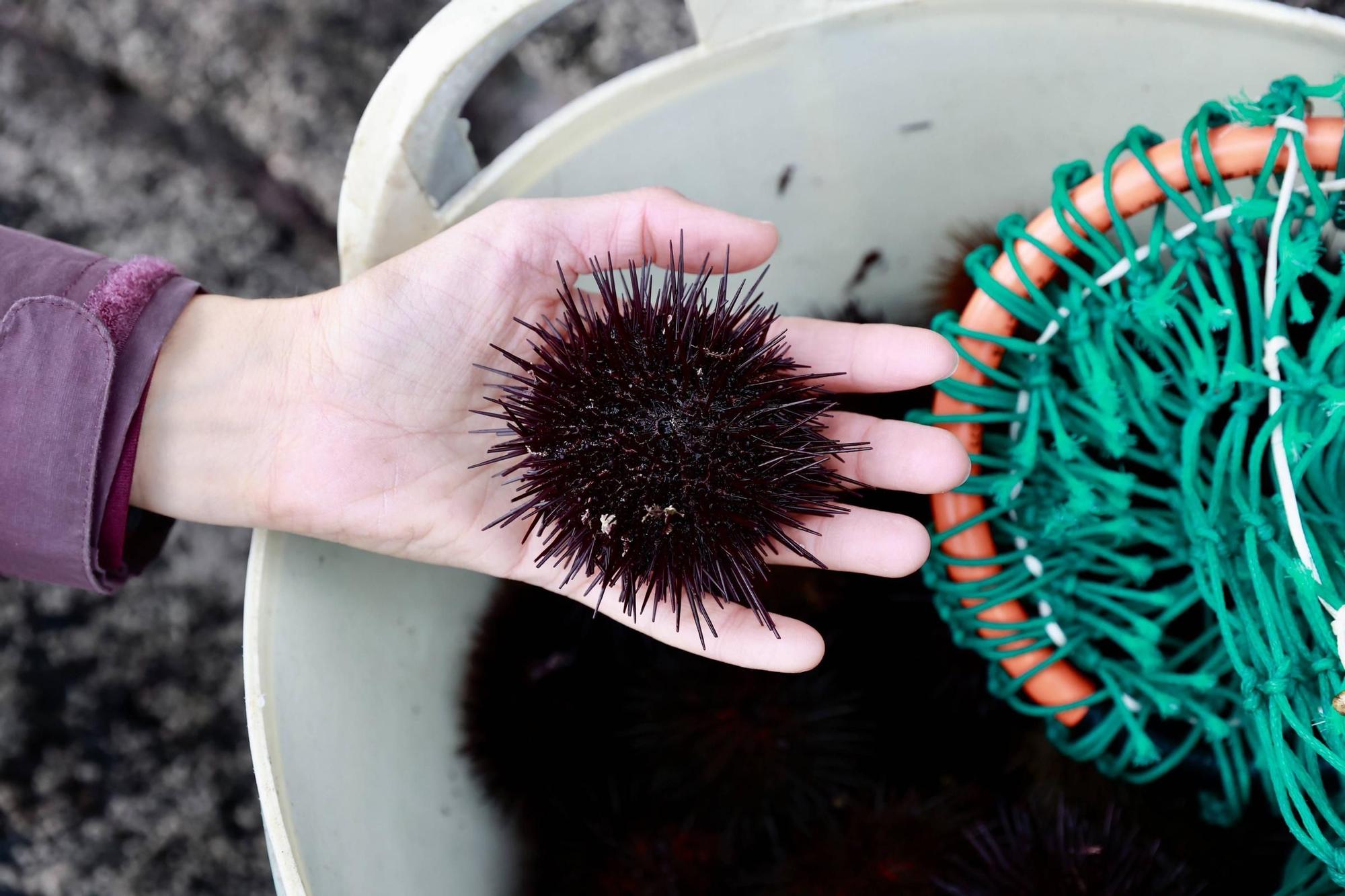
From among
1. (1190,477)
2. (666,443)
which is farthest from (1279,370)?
(666,443)

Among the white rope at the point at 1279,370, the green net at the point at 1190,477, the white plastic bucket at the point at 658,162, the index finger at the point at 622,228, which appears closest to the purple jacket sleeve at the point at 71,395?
the white plastic bucket at the point at 658,162

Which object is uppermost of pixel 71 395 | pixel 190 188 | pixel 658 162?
pixel 658 162

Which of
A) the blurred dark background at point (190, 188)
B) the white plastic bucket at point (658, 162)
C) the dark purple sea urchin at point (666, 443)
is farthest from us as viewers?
the blurred dark background at point (190, 188)

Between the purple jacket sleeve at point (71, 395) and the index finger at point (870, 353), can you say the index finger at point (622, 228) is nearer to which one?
the index finger at point (870, 353)

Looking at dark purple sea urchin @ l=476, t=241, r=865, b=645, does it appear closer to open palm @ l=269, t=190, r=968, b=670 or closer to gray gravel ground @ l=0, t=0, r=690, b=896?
open palm @ l=269, t=190, r=968, b=670

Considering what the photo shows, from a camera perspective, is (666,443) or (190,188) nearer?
(666,443)

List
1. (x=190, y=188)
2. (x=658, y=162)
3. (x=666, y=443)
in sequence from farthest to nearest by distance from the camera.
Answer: (x=190, y=188) < (x=658, y=162) < (x=666, y=443)

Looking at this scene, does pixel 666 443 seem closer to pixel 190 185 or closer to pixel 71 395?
pixel 71 395
